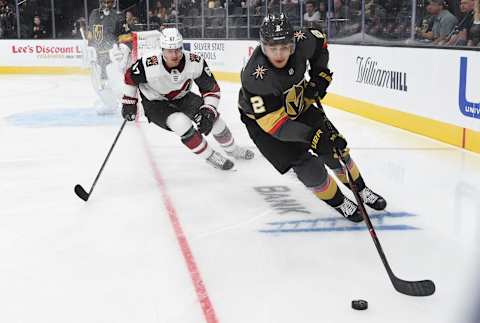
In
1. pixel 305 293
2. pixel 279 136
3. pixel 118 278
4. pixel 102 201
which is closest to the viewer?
pixel 305 293

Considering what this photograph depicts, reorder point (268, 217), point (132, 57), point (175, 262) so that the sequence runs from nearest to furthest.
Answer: point (175, 262), point (268, 217), point (132, 57)

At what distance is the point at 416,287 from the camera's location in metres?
2.28

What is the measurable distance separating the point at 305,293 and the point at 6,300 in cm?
108

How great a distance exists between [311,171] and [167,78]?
1.51 meters

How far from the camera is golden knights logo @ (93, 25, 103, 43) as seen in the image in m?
8.66

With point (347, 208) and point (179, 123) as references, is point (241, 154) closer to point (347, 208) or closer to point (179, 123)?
point (179, 123)

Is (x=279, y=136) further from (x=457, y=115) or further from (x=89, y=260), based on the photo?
(x=457, y=115)

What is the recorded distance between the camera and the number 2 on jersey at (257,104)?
2885 mm

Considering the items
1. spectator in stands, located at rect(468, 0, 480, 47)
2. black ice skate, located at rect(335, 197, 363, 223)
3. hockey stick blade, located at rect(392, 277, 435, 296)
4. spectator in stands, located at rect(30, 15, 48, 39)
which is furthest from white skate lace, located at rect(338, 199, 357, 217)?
spectator in stands, located at rect(30, 15, 48, 39)

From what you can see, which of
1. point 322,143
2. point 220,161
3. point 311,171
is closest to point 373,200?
point 311,171

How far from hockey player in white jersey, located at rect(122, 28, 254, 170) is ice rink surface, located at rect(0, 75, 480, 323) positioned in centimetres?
33

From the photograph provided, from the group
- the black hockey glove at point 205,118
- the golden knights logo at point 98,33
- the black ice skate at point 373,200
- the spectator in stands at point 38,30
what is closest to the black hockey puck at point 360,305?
the black ice skate at point 373,200

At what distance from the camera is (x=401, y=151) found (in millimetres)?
5133

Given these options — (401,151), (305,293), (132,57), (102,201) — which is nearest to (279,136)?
(305,293)
